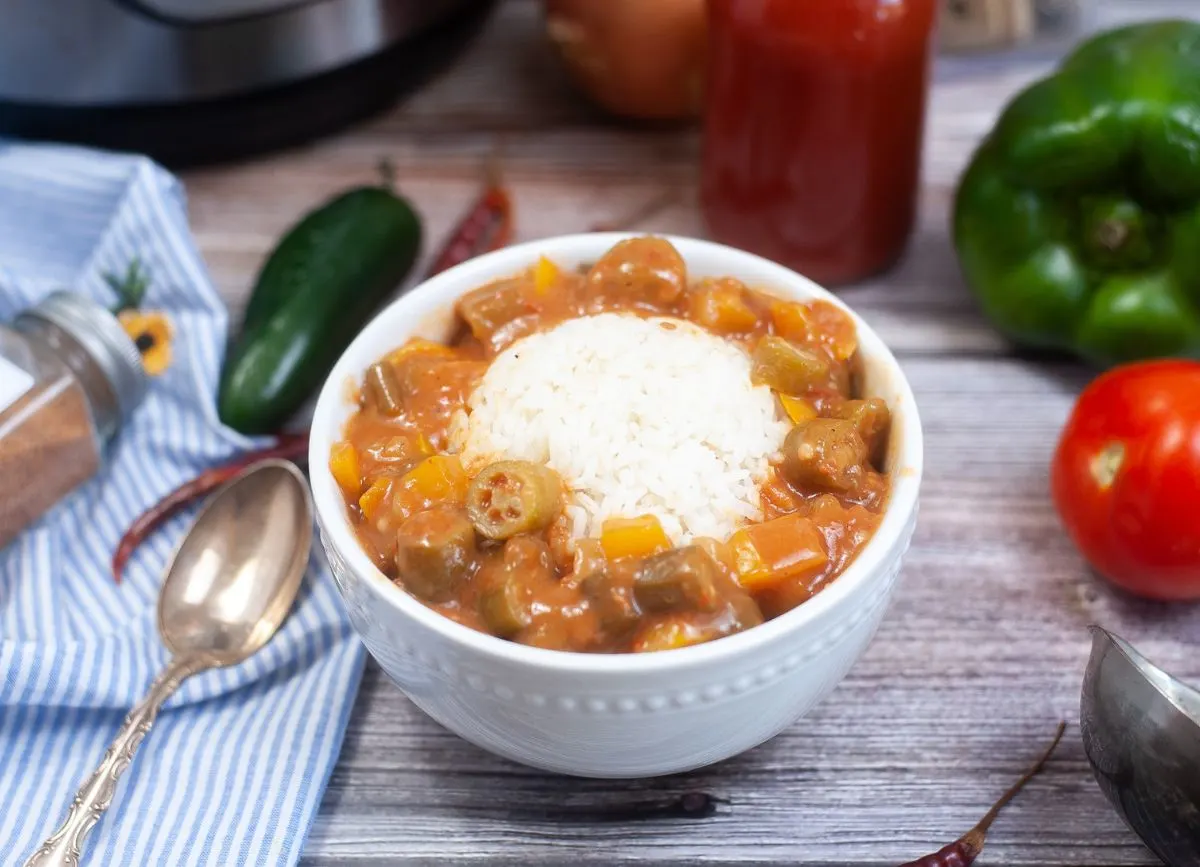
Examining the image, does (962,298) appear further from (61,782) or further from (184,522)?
(61,782)

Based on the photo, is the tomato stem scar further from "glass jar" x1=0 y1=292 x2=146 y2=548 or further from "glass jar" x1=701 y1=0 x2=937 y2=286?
"glass jar" x1=0 y1=292 x2=146 y2=548

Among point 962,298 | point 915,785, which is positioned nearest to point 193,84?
point 962,298

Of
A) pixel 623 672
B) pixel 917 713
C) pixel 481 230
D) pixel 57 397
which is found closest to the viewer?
pixel 623 672

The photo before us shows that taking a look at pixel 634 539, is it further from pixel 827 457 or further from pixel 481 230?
pixel 481 230

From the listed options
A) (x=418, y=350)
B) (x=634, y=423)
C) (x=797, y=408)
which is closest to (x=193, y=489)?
(x=418, y=350)

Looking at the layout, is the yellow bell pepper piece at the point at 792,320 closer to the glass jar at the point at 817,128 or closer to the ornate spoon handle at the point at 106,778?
the glass jar at the point at 817,128
